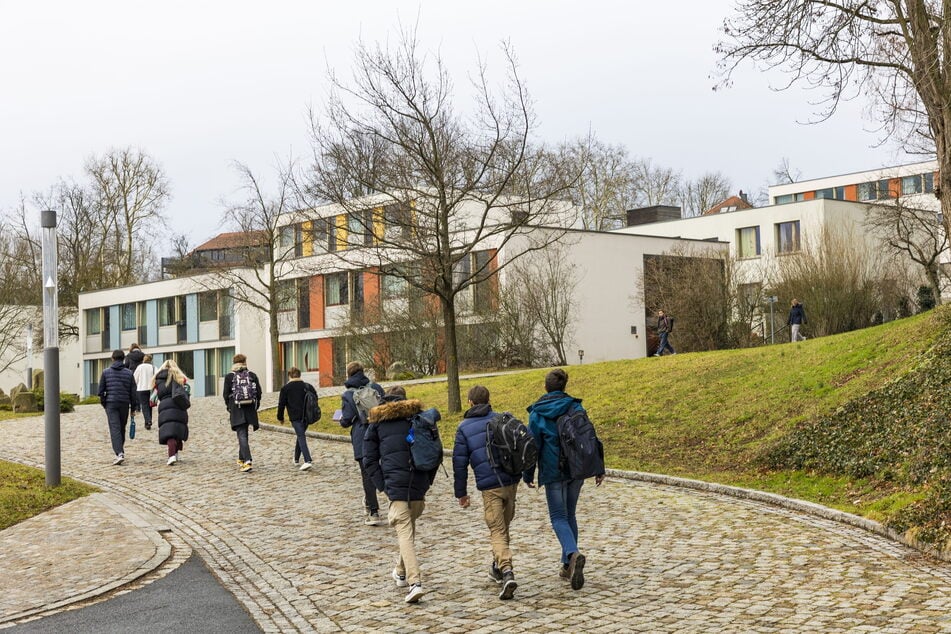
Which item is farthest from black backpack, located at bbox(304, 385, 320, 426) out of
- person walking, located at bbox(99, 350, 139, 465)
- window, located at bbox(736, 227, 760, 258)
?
window, located at bbox(736, 227, 760, 258)

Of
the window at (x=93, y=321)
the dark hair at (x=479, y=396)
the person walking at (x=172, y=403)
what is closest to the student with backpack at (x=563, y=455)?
the dark hair at (x=479, y=396)

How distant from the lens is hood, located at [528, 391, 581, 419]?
28.9 feet

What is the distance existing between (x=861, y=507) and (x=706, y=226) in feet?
157

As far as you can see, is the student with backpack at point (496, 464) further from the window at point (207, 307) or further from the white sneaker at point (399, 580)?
the window at point (207, 307)

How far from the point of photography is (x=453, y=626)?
24.5 feet

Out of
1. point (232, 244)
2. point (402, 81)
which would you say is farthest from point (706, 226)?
point (402, 81)

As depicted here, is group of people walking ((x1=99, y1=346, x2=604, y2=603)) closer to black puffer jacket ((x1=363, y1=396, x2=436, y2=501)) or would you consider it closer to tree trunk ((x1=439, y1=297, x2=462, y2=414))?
black puffer jacket ((x1=363, y1=396, x2=436, y2=501))

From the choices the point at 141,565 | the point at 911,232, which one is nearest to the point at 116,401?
the point at 141,565

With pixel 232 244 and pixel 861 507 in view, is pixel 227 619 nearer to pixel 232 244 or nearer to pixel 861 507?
pixel 861 507

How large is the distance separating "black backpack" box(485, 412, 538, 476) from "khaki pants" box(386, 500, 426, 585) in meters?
0.82

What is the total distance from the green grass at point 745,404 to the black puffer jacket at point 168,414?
213 inches

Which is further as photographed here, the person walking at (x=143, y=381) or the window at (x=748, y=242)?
the window at (x=748, y=242)

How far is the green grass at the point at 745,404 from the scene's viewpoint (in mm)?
14195

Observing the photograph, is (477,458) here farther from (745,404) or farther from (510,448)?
(745,404)
